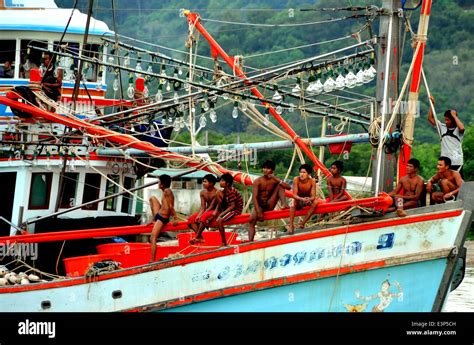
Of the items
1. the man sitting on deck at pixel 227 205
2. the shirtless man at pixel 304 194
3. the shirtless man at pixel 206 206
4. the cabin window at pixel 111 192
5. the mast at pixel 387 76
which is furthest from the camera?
the cabin window at pixel 111 192

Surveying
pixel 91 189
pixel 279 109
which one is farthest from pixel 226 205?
pixel 91 189

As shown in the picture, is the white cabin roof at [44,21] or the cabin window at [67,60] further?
the white cabin roof at [44,21]

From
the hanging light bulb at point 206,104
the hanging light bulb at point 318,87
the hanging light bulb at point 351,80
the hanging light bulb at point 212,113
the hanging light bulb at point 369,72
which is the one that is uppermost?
the hanging light bulb at point 369,72

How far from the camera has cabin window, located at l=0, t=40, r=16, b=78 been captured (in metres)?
22.5

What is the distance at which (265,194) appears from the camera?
1845cm

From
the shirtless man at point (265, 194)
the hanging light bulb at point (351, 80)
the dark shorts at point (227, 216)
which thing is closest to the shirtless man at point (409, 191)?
the shirtless man at point (265, 194)

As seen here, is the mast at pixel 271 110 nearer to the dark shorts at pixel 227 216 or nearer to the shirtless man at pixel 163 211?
the dark shorts at pixel 227 216

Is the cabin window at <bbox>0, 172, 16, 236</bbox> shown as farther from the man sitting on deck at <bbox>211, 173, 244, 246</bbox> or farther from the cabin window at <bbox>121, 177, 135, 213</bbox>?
the man sitting on deck at <bbox>211, 173, 244, 246</bbox>

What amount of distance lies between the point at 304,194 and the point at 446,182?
2060 millimetres

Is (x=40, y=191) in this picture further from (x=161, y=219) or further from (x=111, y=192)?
(x=161, y=219)

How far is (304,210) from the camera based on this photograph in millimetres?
18344

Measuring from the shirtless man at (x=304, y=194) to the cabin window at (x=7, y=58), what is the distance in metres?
6.81

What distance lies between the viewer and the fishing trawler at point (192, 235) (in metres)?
17.7

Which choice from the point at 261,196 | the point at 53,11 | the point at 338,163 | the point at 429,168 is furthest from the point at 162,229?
the point at 429,168
